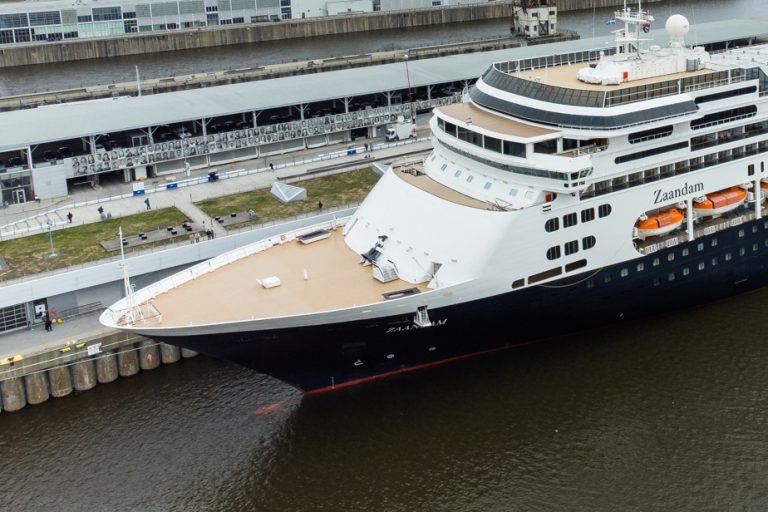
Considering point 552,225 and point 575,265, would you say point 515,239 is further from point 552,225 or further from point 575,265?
point 575,265

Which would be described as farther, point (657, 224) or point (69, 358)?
point (657, 224)

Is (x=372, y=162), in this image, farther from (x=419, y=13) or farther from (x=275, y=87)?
(x=419, y=13)

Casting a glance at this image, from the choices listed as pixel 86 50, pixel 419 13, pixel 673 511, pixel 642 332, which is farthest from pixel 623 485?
pixel 419 13

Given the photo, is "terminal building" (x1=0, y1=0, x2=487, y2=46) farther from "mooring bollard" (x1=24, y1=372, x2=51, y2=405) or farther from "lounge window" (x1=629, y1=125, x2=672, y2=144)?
"lounge window" (x1=629, y1=125, x2=672, y2=144)

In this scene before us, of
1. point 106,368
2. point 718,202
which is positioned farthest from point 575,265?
point 106,368

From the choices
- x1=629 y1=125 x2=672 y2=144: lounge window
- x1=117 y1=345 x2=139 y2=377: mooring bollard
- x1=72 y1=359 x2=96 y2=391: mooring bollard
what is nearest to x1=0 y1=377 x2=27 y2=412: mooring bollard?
x1=72 y1=359 x2=96 y2=391: mooring bollard

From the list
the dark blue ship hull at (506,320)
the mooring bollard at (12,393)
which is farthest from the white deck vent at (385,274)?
the mooring bollard at (12,393)
